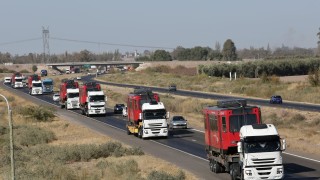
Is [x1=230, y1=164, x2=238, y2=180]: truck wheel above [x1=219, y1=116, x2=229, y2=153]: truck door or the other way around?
the other way around

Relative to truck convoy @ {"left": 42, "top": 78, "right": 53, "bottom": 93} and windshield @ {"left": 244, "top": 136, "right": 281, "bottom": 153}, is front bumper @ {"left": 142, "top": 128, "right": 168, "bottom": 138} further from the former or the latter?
truck convoy @ {"left": 42, "top": 78, "right": 53, "bottom": 93}

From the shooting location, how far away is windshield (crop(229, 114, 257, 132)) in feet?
99.3

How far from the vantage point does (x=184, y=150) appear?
44.5 m

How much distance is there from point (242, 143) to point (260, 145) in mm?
758

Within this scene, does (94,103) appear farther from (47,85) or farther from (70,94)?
(47,85)

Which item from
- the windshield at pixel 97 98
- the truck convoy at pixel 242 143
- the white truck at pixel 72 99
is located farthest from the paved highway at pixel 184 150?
the white truck at pixel 72 99

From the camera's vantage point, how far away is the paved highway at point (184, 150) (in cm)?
3284

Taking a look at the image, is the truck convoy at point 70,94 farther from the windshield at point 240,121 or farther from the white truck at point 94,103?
the windshield at point 240,121

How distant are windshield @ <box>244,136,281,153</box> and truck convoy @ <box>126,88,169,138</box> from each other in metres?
23.0

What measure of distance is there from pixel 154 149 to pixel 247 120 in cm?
1571

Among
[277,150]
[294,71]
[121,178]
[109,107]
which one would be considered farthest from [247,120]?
[294,71]

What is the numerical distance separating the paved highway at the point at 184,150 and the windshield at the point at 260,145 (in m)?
4.36

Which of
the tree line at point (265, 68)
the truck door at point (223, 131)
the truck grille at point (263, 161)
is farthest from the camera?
the tree line at point (265, 68)

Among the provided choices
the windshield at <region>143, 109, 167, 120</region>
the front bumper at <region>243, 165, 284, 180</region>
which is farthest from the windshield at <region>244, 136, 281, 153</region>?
the windshield at <region>143, 109, 167, 120</region>
